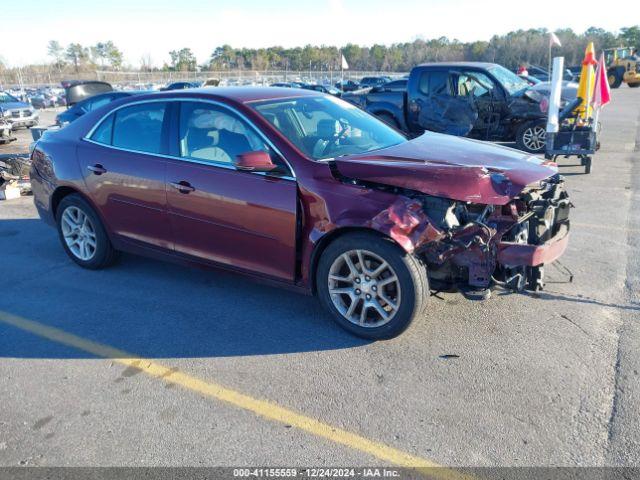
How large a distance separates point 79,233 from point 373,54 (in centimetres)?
11941

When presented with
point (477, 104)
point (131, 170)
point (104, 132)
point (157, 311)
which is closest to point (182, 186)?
point (131, 170)

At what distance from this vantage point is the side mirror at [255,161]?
3.77 m

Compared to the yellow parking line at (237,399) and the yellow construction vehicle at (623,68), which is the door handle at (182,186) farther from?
the yellow construction vehicle at (623,68)

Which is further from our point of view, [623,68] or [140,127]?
[623,68]

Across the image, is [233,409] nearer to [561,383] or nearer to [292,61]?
[561,383]

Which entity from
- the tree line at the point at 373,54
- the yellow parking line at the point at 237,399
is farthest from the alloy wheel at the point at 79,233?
the tree line at the point at 373,54

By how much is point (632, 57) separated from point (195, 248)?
138 feet

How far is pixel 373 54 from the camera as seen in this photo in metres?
117

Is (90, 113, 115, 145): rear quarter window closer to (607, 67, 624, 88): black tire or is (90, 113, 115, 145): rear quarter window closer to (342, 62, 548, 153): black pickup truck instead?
(342, 62, 548, 153): black pickup truck

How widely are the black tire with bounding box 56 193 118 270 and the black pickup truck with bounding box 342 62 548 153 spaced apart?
7.51 meters

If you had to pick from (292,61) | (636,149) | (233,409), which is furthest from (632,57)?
(292,61)

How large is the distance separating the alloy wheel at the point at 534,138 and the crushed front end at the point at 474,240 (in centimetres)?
819

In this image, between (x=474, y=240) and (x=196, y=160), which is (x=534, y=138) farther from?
(x=196, y=160)

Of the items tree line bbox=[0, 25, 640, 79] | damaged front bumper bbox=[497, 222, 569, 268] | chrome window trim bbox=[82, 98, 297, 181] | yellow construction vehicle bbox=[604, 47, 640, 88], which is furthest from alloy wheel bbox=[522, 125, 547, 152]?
tree line bbox=[0, 25, 640, 79]
